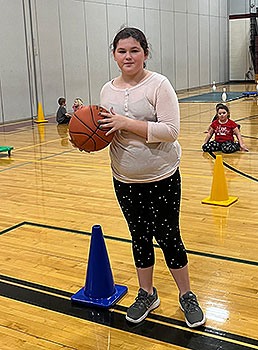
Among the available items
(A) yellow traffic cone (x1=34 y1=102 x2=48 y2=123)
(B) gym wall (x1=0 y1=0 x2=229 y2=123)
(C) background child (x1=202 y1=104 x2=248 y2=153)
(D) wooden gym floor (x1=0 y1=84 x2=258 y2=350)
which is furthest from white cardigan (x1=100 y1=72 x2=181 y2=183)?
(B) gym wall (x1=0 y1=0 x2=229 y2=123)

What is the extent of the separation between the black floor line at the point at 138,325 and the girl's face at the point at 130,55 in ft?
4.46

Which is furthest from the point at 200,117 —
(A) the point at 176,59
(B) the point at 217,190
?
(A) the point at 176,59

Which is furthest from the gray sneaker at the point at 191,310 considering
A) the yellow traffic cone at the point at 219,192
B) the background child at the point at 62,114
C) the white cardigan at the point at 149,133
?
the background child at the point at 62,114

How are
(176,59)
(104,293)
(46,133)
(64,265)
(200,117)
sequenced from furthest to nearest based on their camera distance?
(176,59)
(200,117)
(46,133)
(64,265)
(104,293)

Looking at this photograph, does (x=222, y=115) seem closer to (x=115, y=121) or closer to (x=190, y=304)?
(x=190, y=304)

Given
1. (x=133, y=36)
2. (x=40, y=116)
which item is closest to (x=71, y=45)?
(x=40, y=116)

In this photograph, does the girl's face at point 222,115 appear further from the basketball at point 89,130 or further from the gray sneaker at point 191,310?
the basketball at point 89,130

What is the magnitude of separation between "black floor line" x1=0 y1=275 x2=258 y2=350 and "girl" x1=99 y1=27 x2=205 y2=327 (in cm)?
7

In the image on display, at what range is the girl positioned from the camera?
2328mm

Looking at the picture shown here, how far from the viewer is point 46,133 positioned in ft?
34.7

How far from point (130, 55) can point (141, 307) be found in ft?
4.53

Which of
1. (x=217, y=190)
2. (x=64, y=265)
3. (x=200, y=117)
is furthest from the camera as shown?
(x=200, y=117)

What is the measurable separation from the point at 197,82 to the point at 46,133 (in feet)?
40.7

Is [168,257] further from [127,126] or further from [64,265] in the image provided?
[64,265]
